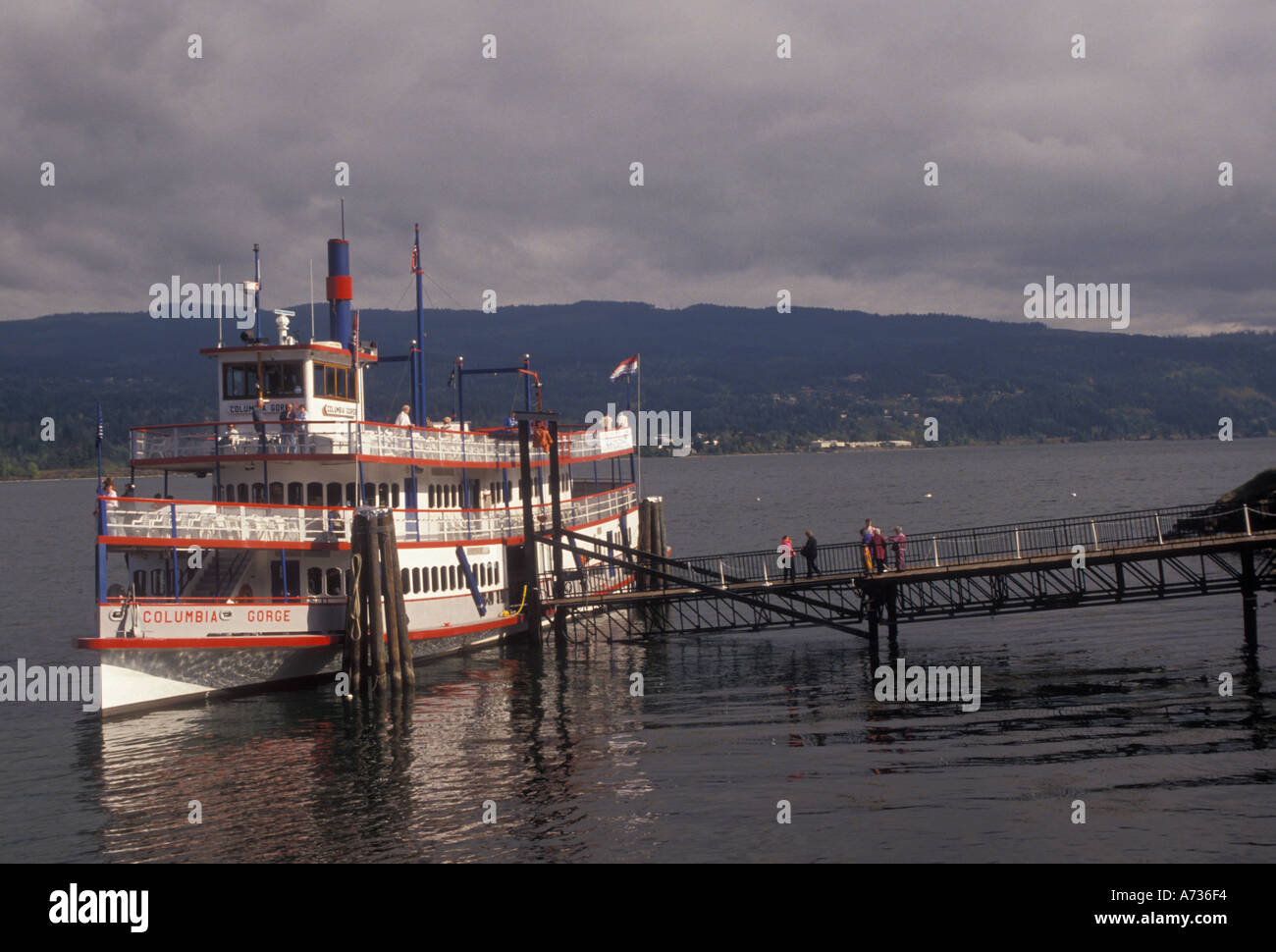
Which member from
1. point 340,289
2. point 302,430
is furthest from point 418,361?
point 302,430

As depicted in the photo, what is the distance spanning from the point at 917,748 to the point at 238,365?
23.2 metres

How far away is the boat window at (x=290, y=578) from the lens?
34562 millimetres

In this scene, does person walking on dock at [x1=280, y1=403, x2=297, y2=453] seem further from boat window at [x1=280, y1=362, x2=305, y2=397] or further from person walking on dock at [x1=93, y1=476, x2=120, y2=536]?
person walking on dock at [x1=93, y1=476, x2=120, y2=536]

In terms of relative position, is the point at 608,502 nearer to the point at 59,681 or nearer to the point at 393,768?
the point at 59,681

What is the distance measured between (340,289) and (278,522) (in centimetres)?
1199

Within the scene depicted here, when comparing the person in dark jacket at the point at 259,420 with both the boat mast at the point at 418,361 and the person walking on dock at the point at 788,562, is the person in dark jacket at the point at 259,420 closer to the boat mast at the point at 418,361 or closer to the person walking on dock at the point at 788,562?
the boat mast at the point at 418,361

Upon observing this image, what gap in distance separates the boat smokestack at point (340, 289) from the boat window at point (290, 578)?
398 inches

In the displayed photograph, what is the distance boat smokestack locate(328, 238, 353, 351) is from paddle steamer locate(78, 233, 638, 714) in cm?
5

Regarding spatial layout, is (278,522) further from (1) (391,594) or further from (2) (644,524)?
(2) (644,524)

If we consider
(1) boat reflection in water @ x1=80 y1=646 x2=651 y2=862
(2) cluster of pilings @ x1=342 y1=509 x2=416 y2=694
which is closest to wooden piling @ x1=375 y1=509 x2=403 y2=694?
(2) cluster of pilings @ x1=342 y1=509 x2=416 y2=694

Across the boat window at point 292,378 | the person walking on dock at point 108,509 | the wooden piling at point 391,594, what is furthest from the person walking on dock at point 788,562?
the person walking on dock at point 108,509

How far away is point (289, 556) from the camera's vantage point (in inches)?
1367

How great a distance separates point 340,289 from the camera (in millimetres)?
42562
